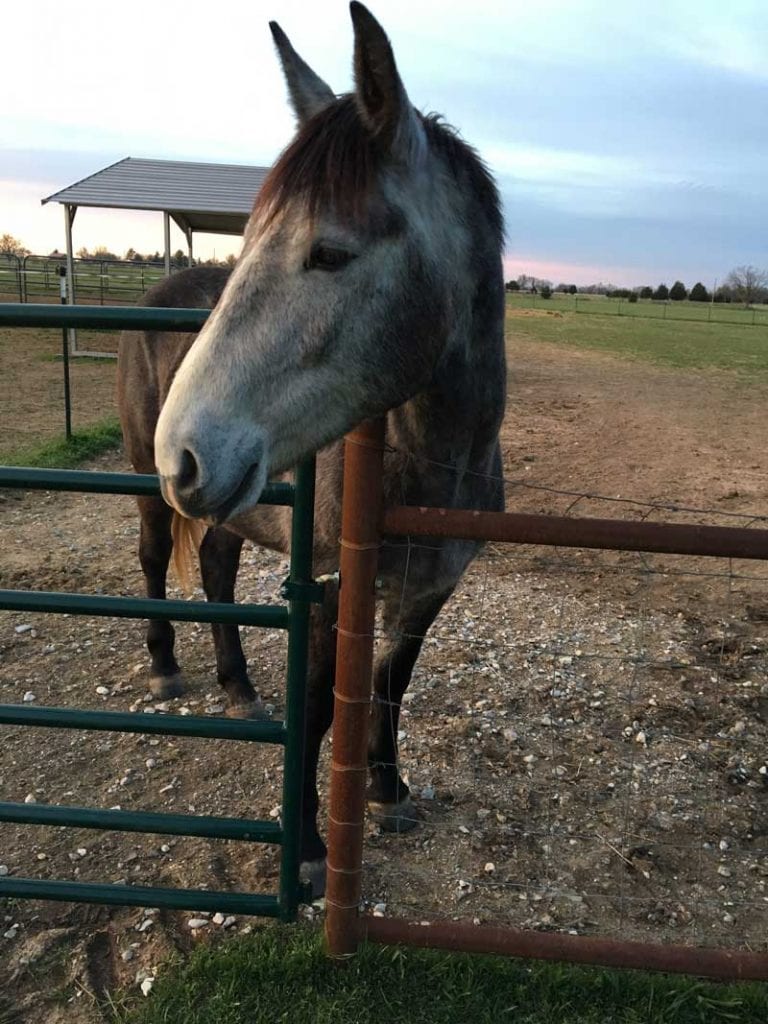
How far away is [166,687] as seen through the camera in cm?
393

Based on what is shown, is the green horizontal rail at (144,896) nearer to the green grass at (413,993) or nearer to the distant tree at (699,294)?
the green grass at (413,993)

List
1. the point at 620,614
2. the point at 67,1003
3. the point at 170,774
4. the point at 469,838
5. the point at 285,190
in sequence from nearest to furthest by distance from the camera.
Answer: the point at 285,190 < the point at 67,1003 < the point at 469,838 < the point at 170,774 < the point at 620,614

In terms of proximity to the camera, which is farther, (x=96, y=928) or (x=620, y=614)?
(x=620, y=614)

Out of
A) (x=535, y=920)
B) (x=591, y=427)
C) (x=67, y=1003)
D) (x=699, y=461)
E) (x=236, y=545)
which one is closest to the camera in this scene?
(x=67, y=1003)

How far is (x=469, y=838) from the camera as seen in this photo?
2955mm

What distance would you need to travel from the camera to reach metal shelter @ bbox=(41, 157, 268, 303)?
13992 mm

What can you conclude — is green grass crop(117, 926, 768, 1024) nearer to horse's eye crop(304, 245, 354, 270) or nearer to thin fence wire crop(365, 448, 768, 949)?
thin fence wire crop(365, 448, 768, 949)

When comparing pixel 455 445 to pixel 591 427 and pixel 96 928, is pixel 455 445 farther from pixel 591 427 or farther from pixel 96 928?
pixel 591 427

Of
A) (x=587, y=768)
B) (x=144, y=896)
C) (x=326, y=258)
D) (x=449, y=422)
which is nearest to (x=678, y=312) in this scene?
(x=587, y=768)

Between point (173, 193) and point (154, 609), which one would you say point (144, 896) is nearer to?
point (154, 609)

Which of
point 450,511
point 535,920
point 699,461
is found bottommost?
point 535,920

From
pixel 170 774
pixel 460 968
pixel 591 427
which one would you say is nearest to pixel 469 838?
→ pixel 460 968

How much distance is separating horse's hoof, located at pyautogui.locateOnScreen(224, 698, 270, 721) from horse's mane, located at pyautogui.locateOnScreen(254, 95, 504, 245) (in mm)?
2625

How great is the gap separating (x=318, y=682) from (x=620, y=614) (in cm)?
307
